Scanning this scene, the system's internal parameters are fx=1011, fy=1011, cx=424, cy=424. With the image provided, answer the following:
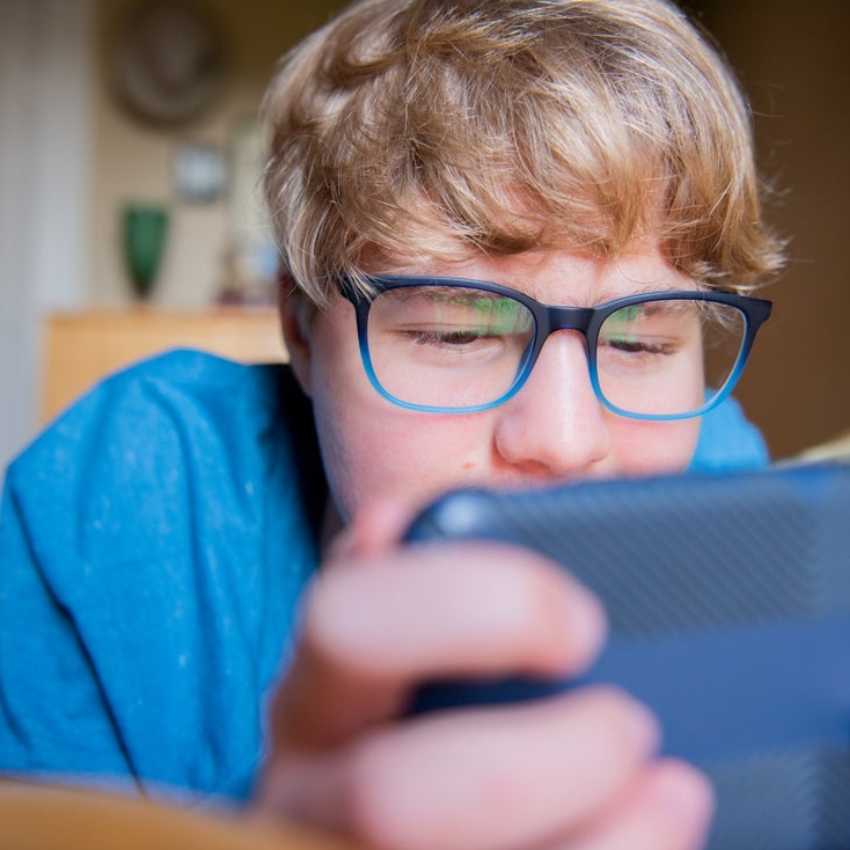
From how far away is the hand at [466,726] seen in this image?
0.22 m

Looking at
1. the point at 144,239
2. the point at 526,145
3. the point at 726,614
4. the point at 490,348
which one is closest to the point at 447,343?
the point at 490,348

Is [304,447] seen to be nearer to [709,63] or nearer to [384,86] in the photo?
[384,86]

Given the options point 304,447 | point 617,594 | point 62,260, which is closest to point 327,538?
point 304,447

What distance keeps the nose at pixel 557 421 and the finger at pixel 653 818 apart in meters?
0.37

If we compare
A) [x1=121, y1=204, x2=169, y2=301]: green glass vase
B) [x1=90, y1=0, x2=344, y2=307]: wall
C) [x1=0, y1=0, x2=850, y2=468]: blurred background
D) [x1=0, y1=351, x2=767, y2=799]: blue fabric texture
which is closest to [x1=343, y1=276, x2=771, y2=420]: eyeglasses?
[x1=0, y1=351, x2=767, y2=799]: blue fabric texture

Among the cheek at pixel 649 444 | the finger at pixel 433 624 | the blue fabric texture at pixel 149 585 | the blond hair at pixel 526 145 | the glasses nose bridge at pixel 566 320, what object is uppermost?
the blond hair at pixel 526 145

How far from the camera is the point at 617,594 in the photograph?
10.2 inches

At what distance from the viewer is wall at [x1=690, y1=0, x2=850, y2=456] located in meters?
2.64

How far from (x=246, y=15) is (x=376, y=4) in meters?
3.32

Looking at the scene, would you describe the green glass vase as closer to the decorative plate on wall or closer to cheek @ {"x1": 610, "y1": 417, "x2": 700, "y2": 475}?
the decorative plate on wall

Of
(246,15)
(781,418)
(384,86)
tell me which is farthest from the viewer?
(246,15)

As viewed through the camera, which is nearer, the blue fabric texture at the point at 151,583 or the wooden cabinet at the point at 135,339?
the blue fabric texture at the point at 151,583

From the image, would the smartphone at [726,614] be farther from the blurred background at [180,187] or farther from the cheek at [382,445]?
the blurred background at [180,187]

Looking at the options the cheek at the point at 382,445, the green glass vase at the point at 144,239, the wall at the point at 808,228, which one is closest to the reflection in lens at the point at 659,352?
the cheek at the point at 382,445
